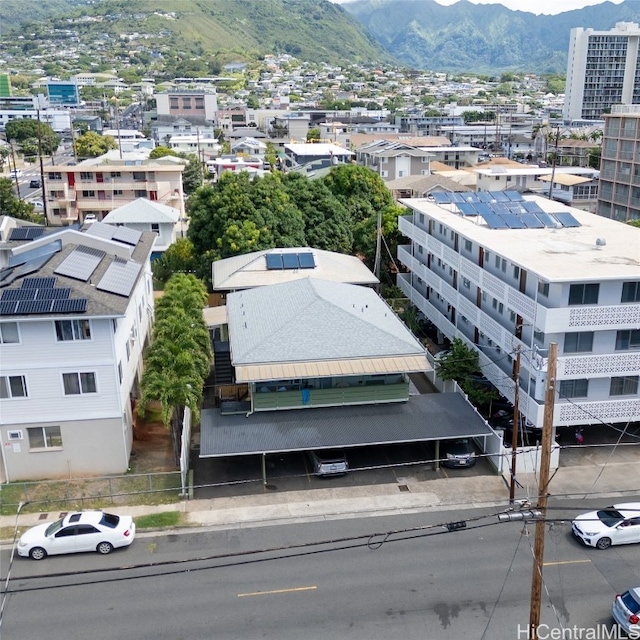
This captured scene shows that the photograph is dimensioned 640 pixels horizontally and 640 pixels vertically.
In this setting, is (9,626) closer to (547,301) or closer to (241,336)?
(241,336)

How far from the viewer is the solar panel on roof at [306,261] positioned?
4753 centimetres

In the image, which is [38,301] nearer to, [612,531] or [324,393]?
[324,393]

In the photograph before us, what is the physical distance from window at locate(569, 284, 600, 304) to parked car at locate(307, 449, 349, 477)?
12.6m

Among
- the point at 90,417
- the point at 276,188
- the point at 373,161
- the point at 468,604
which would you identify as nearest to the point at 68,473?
the point at 90,417

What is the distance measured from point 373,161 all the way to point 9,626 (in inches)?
3634

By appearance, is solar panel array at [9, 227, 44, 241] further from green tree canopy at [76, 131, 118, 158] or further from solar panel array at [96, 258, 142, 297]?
green tree canopy at [76, 131, 118, 158]

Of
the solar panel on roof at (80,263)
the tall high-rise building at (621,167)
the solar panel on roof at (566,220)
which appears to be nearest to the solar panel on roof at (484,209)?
the solar panel on roof at (566,220)

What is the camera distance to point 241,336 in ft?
114

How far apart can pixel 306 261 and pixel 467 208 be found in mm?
11877

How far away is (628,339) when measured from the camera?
3078 cm

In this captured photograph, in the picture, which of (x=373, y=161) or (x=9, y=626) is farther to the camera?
(x=373, y=161)

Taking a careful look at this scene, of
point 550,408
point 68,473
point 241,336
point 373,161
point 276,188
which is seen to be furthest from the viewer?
point 373,161

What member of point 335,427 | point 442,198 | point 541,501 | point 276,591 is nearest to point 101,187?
point 442,198

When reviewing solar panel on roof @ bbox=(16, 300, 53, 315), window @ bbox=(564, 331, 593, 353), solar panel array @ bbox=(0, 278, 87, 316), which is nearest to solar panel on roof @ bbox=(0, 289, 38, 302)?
solar panel array @ bbox=(0, 278, 87, 316)
